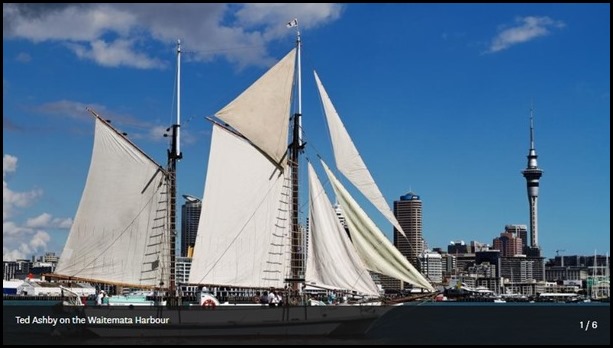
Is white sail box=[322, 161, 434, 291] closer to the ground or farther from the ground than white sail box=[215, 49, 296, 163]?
closer to the ground

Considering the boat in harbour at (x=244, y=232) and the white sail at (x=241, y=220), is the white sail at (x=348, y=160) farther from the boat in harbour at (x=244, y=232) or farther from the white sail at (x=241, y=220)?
the white sail at (x=241, y=220)

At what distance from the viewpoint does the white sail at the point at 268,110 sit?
6581 cm

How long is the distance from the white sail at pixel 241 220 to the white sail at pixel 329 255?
2.27 m

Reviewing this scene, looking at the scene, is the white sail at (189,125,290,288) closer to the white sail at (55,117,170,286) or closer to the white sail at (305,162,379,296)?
the white sail at (305,162,379,296)

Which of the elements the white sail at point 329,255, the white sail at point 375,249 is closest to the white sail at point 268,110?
the white sail at point 329,255

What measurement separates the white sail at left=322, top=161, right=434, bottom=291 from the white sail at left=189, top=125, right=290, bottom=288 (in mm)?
5215

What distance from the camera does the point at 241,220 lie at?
65.4 meters

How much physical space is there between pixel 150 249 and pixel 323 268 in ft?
43.1

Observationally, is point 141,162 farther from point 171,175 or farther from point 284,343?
point 284,343

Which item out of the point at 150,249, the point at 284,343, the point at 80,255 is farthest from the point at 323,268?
the point at 80,255

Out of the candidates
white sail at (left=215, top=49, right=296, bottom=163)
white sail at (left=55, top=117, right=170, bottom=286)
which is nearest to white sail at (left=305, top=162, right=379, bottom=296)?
white sail at (left=215, top=49, right=296, bottom=163)

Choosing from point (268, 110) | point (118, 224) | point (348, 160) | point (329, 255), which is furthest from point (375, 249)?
point (118, 224)

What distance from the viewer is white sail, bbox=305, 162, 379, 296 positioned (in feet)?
206

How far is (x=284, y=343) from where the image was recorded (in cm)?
5834
